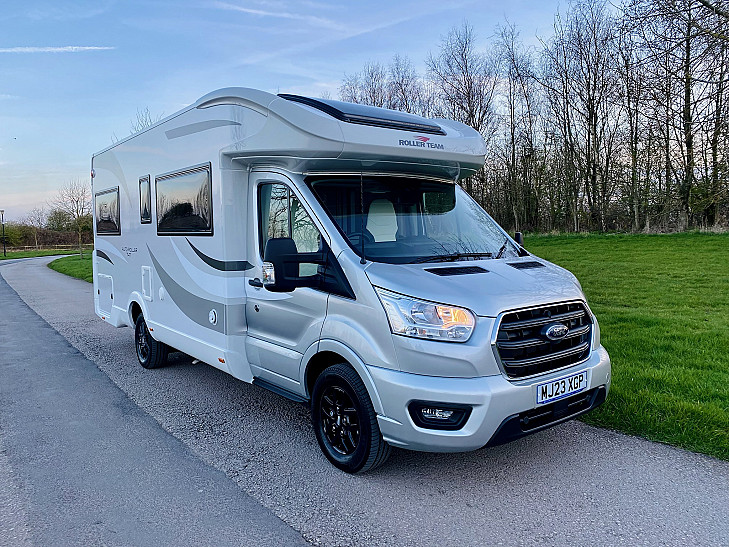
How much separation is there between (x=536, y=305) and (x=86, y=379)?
5.51 m

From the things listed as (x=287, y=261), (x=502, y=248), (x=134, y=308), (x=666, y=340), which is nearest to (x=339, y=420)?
(x=287, y=261)

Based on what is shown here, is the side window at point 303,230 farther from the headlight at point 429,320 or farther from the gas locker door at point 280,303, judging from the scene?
the headlight at point 429,320

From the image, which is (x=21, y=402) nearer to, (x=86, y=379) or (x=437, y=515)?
(x=86, y=379)

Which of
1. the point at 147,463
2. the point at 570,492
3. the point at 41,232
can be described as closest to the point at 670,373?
the point at 570,492

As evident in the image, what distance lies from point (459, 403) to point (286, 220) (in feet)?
6.79

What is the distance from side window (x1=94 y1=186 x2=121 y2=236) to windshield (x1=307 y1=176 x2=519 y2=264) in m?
4.36

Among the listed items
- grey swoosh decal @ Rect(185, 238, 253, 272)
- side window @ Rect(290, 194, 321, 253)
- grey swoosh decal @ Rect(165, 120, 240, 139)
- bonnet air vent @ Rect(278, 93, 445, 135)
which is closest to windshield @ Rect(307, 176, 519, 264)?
side window @ Rect(290, 194, 321, 253)

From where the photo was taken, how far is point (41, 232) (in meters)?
63.9

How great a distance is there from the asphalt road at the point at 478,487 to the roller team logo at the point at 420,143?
245 cm

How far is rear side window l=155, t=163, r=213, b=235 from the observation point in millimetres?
5219

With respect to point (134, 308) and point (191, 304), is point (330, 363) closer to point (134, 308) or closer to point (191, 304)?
point (191, 304)

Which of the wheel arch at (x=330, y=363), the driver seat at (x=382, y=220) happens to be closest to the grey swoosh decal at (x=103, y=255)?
the wheel arch at (x=330, y=363)

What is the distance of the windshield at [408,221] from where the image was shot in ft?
13.9

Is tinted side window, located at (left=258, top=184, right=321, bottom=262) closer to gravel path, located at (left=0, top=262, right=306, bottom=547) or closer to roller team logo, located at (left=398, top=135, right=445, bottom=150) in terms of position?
roller team logo, located at (left=398, top=135, right=445, bottom=150)
